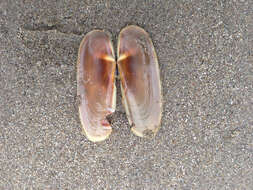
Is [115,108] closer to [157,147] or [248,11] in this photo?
[157,147]

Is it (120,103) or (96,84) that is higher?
(96,84)

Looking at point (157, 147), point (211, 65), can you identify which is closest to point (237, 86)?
point (211, 65)

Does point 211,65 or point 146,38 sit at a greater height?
point 146,38
